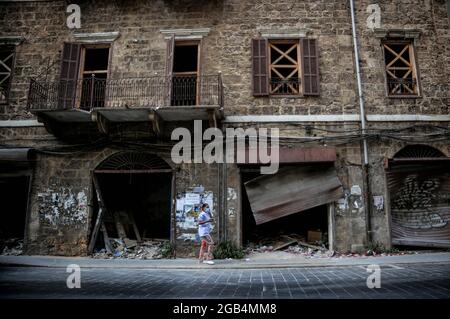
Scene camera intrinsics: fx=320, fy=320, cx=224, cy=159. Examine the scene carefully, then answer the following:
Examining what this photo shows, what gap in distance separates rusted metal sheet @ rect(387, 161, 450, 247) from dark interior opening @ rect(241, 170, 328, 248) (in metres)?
2.18

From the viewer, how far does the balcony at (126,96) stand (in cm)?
980

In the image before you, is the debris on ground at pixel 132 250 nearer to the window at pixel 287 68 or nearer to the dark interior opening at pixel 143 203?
the dark interior opening at pixel 143 203

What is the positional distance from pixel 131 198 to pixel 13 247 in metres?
4.13

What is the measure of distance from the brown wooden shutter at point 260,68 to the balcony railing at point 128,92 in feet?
Answer: 3.86

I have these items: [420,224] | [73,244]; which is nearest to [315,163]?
[420,224]

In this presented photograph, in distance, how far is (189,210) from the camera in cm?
990

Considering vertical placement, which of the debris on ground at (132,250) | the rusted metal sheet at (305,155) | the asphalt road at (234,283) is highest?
the rusted metal sheet at (305,155)

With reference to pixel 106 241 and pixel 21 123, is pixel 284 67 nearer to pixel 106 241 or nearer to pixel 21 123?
pixel 106 241

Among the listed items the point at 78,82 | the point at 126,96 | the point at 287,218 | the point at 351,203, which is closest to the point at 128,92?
the point at 126,96

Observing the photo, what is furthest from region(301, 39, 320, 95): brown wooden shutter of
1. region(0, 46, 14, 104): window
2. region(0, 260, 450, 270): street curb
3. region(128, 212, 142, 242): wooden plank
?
region(0, 46, 14, 104): window

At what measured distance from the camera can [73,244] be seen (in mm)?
9961

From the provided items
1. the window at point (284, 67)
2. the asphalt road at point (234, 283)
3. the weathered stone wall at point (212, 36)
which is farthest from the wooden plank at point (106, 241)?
the window at point (284, 67)
